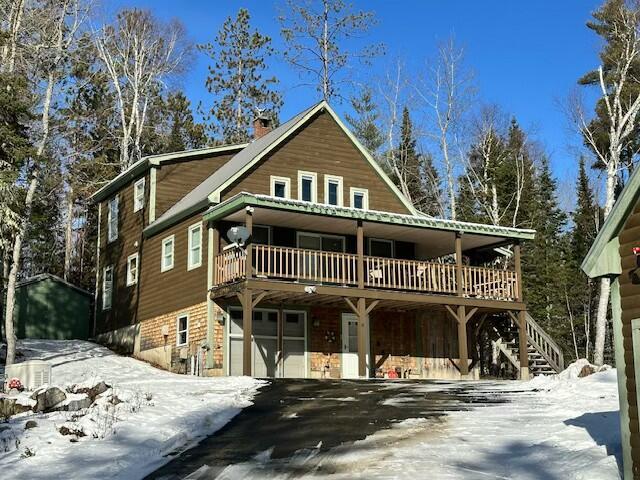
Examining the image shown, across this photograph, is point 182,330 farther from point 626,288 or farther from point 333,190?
point 626,288

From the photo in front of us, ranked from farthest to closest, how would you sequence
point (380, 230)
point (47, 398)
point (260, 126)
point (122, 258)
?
point (260, 126), point (122, 258), point (380, 230), point (47, 398)

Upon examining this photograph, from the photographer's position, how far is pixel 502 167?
142 feet

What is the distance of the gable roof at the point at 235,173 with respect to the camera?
81.5 feet

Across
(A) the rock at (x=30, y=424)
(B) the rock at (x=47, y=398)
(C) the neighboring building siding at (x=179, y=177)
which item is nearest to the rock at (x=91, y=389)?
(B) the rock at (x=47, y=398)

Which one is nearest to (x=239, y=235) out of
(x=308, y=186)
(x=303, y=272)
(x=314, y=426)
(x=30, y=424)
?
(x=303, y=272)

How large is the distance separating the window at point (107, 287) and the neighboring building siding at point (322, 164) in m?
8.81

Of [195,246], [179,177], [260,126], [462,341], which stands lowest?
[462,341]

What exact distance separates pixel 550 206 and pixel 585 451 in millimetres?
44628

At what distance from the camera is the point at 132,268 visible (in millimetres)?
29516

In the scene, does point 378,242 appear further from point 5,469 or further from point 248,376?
point 5,469

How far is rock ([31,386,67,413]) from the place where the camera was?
45.6 feet

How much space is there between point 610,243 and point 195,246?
1682cm

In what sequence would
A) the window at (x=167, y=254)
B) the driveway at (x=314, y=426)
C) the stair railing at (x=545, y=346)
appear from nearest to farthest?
the driveway at (x=314, y=426), the stair railing at (x=545, y=346), the window at (x=167, y=254)

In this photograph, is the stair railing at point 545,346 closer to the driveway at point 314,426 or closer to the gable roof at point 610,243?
the driveway at point 314,426
